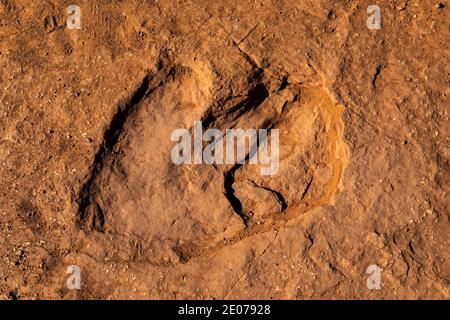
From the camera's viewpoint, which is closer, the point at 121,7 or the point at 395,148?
the point at 395,148

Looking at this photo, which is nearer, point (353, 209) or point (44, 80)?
point (353, 209)

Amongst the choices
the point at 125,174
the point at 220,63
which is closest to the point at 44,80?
the point at 125,174

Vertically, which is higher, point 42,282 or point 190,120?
point 190,120

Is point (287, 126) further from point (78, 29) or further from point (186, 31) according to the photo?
point (78, 29)

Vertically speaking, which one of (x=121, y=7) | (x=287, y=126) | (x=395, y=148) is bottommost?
(x=395, y=148)

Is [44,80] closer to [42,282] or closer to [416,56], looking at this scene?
[42,282]

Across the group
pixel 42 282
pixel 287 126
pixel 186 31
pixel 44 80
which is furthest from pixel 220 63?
pixel 42 282
